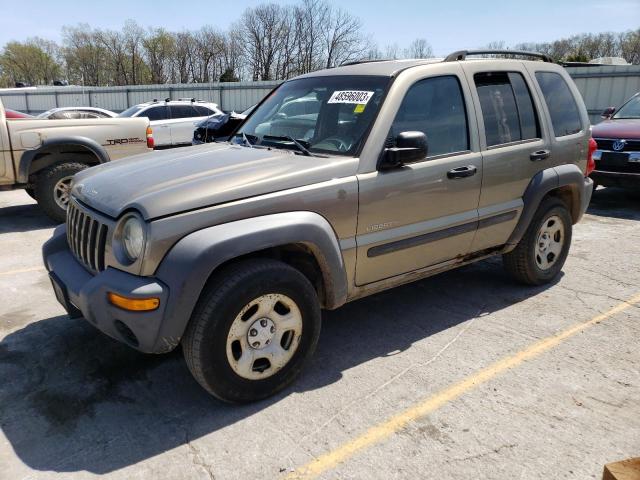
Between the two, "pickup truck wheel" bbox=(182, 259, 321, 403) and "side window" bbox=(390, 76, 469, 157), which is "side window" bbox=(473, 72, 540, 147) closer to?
"side window" bbox=(390, 76, 469, 157)

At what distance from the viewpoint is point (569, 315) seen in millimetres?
4297

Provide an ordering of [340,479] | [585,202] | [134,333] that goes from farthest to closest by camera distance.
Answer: [585,202], [134,333], [340,479]

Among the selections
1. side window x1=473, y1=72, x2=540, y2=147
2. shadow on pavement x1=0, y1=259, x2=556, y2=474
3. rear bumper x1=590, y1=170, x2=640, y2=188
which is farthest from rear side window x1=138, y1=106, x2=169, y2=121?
side window x1=473, y1=72, x2=540, y2=147

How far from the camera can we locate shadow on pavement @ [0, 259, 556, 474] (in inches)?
107

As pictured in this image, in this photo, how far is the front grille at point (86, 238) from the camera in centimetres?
298

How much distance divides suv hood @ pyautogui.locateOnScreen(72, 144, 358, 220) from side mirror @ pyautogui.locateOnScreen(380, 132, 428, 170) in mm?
221

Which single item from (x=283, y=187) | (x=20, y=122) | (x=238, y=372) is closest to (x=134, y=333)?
(x=238, y=372)

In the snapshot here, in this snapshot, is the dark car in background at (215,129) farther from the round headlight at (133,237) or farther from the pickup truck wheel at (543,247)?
the round headlight at (133,237)

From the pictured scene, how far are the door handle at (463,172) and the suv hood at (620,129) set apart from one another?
5.49 meters

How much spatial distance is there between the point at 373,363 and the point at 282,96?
2183 millimetres

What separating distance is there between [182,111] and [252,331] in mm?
14668

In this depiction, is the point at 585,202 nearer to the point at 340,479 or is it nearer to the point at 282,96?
the point at 282,96

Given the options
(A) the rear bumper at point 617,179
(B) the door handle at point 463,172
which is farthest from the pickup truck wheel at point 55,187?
(A) the rear bumper at point 617,179

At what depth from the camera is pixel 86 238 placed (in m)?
3.15
